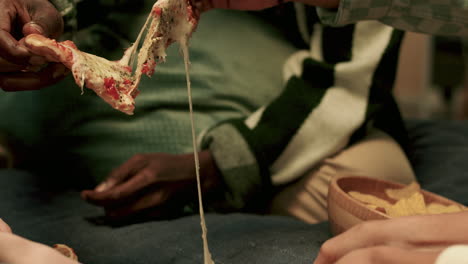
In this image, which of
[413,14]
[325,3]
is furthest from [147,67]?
[413,14]

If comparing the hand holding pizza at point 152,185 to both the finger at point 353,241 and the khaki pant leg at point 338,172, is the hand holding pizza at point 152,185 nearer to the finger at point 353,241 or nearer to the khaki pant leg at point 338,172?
the khaki pant leg at point 338,172

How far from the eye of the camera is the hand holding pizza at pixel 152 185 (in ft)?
2.33

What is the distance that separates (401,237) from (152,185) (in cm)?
43

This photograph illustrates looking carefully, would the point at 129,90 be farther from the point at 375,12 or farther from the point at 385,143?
the point at 385,143

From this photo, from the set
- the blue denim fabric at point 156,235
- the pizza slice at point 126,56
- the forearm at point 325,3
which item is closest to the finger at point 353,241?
the blue denim fabric at point 156,235

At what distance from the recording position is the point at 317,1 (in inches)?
25.7

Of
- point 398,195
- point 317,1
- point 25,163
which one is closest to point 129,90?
point 317,1

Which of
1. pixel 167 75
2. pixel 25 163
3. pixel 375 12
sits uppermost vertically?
pixel 375 12

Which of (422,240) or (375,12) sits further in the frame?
(375,12)

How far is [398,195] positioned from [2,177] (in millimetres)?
665

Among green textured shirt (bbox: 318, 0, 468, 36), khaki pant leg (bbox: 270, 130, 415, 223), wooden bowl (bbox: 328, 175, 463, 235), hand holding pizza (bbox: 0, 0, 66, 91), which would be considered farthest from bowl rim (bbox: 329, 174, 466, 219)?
hand holding pizza (bbox: 0, 0, 66, 91)

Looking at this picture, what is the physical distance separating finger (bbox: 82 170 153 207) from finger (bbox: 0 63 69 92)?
0.21 m

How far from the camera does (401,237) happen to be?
0.39 metres

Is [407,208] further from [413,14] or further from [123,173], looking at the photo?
[123,173]
